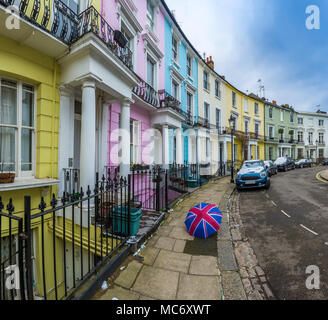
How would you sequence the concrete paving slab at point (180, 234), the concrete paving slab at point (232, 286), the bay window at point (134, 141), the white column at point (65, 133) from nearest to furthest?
the concrete paving slab at point (232, 286)
the concrete paving slab at point (180, 234)
the white column at point (65, 133)
the bay window at point (134, 141)

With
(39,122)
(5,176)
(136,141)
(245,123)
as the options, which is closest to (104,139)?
(39,122)

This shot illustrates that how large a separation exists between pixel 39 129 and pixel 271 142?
31.5 m

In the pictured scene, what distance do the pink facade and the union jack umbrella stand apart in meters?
3.80

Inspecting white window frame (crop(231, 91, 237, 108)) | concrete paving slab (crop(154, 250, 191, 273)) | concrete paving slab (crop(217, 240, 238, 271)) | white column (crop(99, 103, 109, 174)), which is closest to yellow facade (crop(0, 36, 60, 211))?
white column (crop(99, 103, 109, 174))

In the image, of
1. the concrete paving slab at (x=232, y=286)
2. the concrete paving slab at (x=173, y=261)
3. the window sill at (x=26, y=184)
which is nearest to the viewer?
the concrete paving slab at (x=232, y=286)

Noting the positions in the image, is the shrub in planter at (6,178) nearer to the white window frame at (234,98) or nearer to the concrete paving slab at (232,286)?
the concrete paving slab at (232,286)

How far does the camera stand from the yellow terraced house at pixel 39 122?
13.0 feet

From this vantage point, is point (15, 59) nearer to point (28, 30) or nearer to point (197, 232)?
point (28, 30)

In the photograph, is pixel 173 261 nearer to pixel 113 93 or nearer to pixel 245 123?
pixel 113 93

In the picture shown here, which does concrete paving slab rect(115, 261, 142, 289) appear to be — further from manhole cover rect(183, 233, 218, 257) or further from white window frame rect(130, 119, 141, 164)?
white window frame rect(130, 119, 141, 164)

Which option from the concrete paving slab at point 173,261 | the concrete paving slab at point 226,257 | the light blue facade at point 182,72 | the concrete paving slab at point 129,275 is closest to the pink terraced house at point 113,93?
the light blue facade at point 182,72

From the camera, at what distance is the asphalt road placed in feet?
8.78

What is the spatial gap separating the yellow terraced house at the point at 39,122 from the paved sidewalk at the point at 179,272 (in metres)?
0.89

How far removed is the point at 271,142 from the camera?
28203 millimetres
